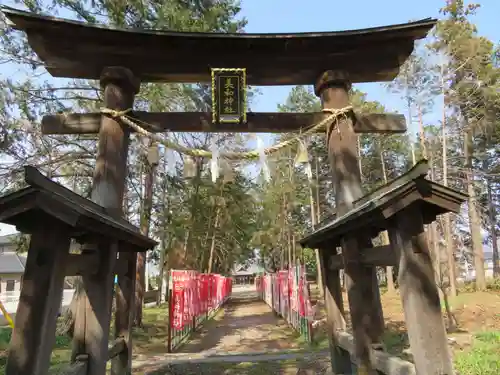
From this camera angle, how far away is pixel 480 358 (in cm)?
686

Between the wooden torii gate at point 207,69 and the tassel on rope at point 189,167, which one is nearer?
the wooden torii gate at point 207,69

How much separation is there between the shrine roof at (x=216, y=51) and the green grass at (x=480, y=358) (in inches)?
203

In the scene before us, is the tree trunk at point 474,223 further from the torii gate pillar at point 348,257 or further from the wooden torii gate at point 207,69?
the torii gate pillar at point 348,257

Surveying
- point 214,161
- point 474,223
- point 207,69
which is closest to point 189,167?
point 214,161

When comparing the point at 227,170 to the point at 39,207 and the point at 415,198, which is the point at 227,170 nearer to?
the point at 39,207

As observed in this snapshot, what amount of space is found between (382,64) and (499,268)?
26.7 meters

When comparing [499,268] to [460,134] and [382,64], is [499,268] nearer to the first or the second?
[460,134]

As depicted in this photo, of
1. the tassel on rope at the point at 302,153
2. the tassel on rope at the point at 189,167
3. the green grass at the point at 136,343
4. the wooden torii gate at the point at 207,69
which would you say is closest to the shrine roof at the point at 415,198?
the wooden torii gate at the point at 207,69

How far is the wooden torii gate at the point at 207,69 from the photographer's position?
5.36 meters

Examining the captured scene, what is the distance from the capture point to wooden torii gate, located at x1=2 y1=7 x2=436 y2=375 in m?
5.36

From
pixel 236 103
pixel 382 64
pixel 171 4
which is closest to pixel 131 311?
pixel 236 103

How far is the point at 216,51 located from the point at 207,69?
31 centimetres

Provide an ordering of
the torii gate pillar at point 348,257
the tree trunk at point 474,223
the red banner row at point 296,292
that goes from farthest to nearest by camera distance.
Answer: the tree trunk at point 474,223 → the red banner row at point 296,292 → the torii gate pillar at point 348,257

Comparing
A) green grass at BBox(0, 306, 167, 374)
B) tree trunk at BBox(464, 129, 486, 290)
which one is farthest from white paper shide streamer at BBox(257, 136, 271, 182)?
tree trunk at BBox(464, 129, 486, 290)
